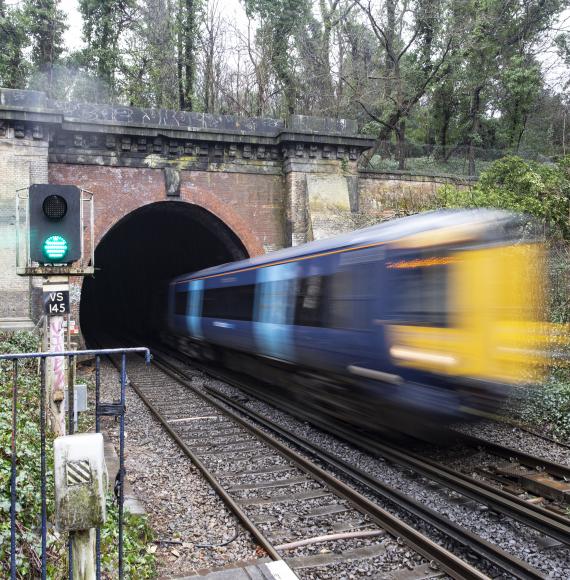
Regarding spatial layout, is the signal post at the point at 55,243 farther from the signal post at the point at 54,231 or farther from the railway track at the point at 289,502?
the railway track at the point at 289,502

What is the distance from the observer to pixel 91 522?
3.02 m

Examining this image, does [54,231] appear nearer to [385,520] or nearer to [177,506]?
[177,506]

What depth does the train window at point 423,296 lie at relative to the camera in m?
6.79

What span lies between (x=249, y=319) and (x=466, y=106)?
83.8 ft

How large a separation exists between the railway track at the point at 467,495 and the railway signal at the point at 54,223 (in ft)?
13.3

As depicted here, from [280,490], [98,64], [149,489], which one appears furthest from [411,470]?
[98,64]

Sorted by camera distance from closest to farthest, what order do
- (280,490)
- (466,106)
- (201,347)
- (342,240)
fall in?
1. (280,490)
2. (342,240)
3. (201,347)
4. (466,106)

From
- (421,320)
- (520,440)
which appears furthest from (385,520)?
(520,440)

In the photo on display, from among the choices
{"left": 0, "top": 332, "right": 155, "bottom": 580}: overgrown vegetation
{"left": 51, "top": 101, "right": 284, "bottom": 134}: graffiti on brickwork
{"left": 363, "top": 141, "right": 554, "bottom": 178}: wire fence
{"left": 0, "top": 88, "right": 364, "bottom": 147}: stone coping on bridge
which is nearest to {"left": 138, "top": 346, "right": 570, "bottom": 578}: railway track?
{"left": 0, "top": 332, "right": 155, "bottom": 580}: overgrown vegetation

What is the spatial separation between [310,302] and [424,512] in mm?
4173

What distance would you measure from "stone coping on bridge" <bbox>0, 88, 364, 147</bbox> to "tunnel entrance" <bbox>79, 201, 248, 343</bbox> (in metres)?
2.32

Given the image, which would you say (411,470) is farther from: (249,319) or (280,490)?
(249,319)

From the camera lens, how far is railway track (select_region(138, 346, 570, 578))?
482cm

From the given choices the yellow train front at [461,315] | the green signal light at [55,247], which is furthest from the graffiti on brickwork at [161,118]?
the yellow train front at [461,315]
